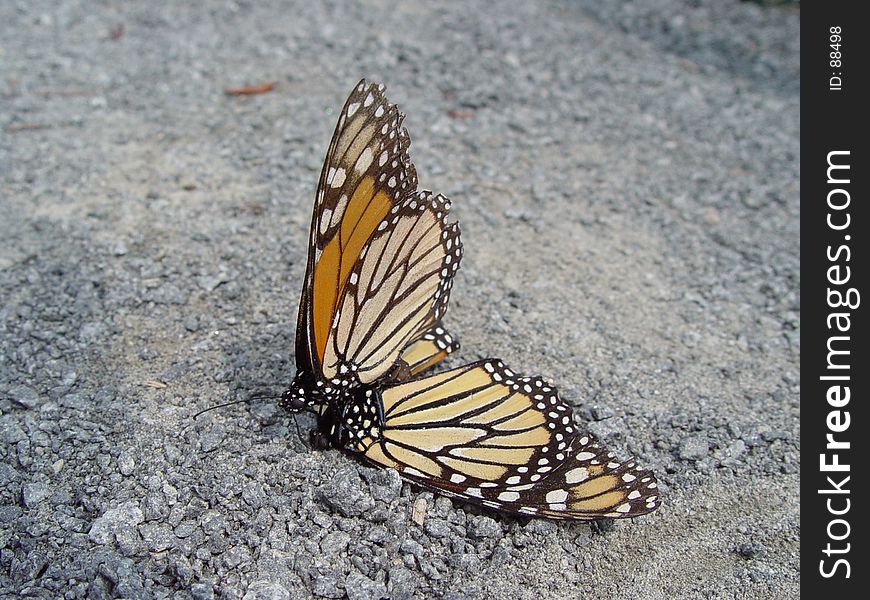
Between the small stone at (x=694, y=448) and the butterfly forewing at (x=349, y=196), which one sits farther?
the small stone at (x=694, y=448)

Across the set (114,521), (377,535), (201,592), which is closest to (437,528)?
(377,535)

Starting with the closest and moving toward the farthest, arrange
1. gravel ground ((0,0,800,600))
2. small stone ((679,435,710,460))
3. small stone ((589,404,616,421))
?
gravel ground ((0,0,800,600)) < small stone ((679,435,710,460)) < small stone ((589,404,616,421))

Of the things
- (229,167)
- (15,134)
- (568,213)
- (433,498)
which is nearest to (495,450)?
(433,498)

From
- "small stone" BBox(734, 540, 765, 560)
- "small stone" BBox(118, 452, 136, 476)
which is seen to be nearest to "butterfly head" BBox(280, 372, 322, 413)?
"small stone" BBox(118, 452, 136, 476)

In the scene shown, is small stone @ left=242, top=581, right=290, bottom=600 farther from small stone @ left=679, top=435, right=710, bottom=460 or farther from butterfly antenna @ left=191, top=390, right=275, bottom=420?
small stone @ left=679, top=435, right=710, bottom=460

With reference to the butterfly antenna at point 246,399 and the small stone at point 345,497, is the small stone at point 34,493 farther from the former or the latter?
the small stone at point 345,497

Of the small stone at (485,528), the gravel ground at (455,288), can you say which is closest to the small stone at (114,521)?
the gravel ground at (455,288)

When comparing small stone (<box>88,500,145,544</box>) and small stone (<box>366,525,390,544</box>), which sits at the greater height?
small stone (<box>88,500,145,544</box>)

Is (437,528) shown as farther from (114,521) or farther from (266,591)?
(114,521)
